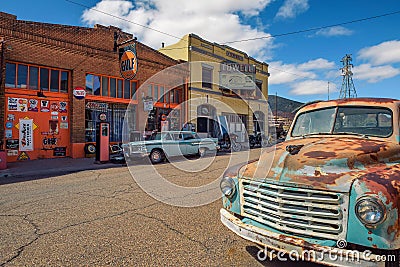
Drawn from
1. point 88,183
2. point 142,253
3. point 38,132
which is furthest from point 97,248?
point 38,132

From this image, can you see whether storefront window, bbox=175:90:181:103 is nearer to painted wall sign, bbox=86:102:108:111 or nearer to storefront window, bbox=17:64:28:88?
painted wall sign, bbox=86:102:108:111

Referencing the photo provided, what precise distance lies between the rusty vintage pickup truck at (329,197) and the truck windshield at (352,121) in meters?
0.01

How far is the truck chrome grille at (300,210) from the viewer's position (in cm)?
259

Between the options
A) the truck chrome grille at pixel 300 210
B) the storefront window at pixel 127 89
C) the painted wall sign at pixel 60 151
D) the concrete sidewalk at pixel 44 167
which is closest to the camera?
the truck chrome grille at pixel 300 210

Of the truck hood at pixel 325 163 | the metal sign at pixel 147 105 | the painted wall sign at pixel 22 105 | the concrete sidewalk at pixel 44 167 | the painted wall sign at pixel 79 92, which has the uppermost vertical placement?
the painted wall sign at pixel 79 92

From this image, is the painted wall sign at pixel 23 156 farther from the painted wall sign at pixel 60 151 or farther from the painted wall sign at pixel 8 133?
the painted wall sign at pixel 60 151

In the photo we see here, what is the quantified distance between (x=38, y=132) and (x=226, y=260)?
1272 centimetres

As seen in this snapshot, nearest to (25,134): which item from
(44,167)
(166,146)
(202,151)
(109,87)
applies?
(44,167)

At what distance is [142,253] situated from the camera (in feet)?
11.5

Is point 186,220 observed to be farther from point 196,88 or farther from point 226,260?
point 196,88

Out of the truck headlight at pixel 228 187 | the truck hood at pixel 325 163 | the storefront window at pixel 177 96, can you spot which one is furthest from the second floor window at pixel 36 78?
the truck hood at pixel 325 163

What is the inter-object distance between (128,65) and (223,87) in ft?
38.3

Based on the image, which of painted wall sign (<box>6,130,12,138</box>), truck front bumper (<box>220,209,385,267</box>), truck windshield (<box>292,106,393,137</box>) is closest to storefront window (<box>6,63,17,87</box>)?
painted wall sign (<box>6,130,12,138</box>)

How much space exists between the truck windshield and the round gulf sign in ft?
42.0
